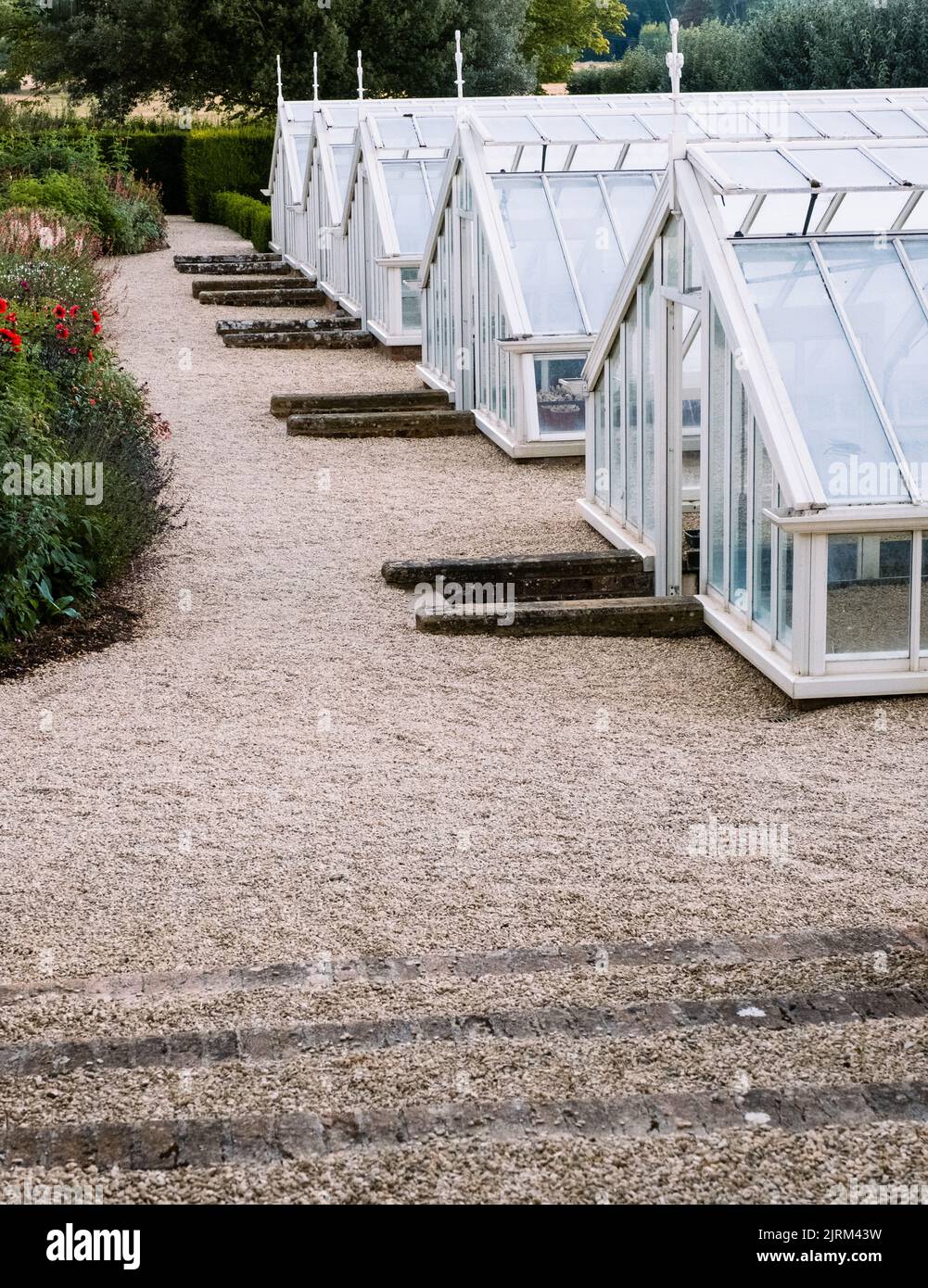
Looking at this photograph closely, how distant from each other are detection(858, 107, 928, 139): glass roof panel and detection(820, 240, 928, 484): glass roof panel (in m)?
8.34

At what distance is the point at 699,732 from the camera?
23.6 feet

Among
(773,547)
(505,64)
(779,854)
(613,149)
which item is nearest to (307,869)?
(779,854)

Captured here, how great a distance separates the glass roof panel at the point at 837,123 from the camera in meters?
15.8

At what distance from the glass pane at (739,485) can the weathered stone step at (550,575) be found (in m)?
1.29

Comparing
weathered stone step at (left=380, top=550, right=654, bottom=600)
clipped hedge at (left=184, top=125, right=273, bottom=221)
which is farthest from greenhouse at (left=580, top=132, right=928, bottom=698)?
clipped hedge at (left=184, top=125, right=273, bottom=221)

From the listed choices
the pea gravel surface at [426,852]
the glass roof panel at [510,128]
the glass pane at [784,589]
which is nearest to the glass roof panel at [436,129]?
the glass roof panel at [510,128]

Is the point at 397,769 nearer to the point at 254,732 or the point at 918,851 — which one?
the point at 254,732

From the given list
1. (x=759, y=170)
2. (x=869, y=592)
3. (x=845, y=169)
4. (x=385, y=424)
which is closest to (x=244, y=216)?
(x=385, y=424)

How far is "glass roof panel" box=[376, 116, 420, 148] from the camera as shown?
65.4 ft

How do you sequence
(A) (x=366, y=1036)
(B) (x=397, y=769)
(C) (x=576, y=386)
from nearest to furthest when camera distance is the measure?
(A) (x=366, y=1036)
(B) (x=397, y=769)
(C) (x=576, y=386)

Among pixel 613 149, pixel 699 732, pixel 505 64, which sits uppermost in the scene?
pixel 505 64

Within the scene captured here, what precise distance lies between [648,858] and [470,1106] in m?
1.87

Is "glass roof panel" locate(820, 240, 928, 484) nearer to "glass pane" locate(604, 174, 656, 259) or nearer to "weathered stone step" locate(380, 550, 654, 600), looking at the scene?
"weathered stone step" locate(380, 550, 654, 600)

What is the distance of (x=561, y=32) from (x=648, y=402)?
41753 mm
